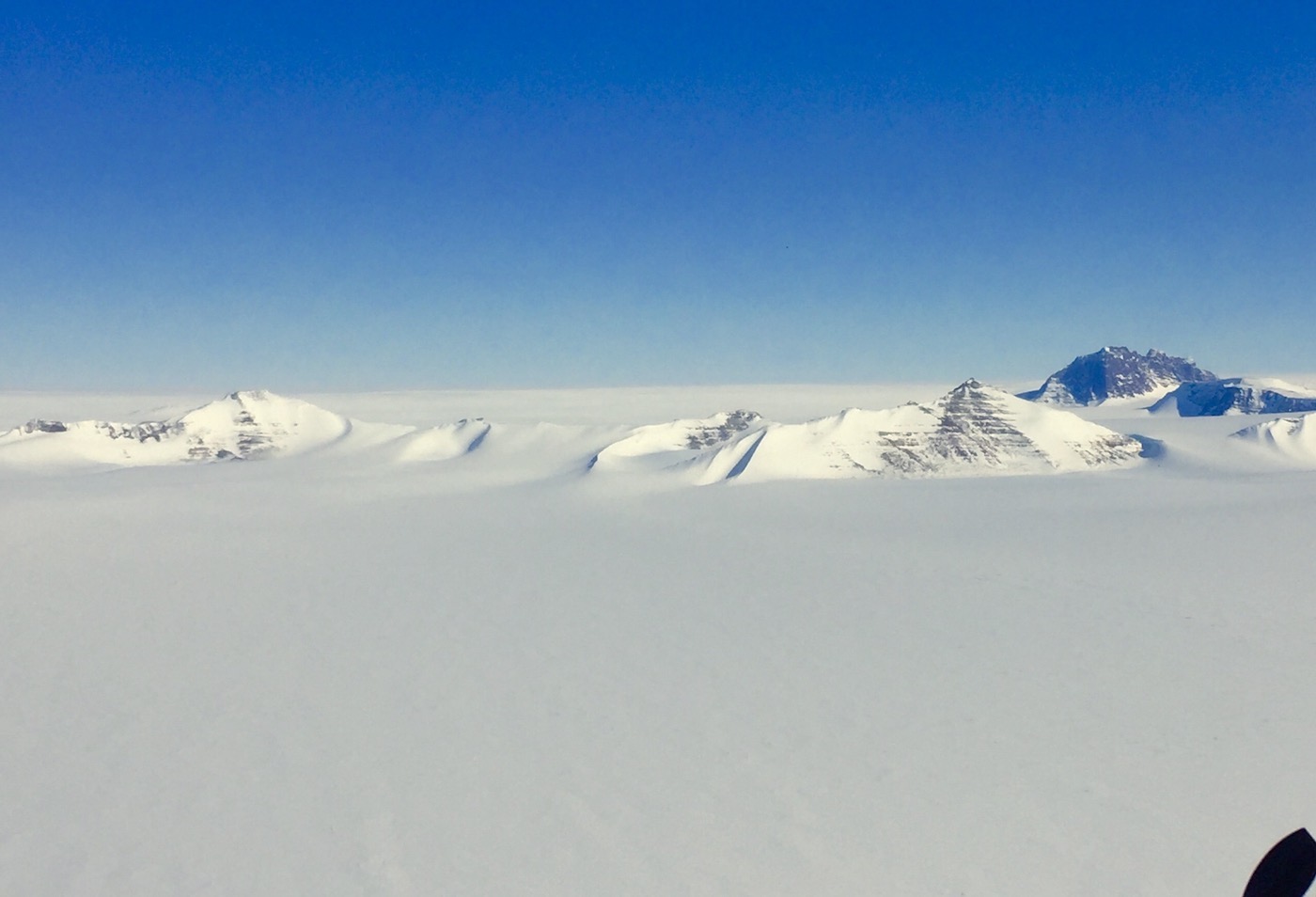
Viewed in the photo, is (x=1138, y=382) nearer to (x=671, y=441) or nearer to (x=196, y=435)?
(x=671, y=441)

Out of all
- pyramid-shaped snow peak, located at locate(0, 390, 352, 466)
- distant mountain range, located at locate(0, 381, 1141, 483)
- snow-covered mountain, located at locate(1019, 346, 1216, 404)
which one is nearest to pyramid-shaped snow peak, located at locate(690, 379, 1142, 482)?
distant mountain range, located at locate(0, 381, 1141, 483)

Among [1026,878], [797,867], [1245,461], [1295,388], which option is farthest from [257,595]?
[1295,388]

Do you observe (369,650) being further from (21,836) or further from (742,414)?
(742,414)

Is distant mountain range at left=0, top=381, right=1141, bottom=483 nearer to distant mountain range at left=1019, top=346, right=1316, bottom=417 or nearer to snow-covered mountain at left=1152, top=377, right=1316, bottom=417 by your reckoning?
snow-covered mountain at left=1152, top=377, right=1316, bottom=417

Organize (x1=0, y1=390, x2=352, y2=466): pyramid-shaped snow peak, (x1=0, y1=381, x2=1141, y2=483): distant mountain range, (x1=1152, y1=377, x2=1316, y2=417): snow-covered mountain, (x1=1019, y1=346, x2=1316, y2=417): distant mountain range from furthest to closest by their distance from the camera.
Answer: (x1=1019, y1=346, x2=1316, y2=417): distant mountain range
(x1=1152, y1=377, x2=1316, y2=417): snow-covered mountain
(x1=0, y1=390, x2=352, y2=466): pyramid-shaped snow peak
(x1=0, y1=381, x2=1141, y2=483): distant mountain range

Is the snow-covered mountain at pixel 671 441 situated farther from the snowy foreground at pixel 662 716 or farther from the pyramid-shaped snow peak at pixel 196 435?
the pyramid-shaped snow peak at pixel 196 435
